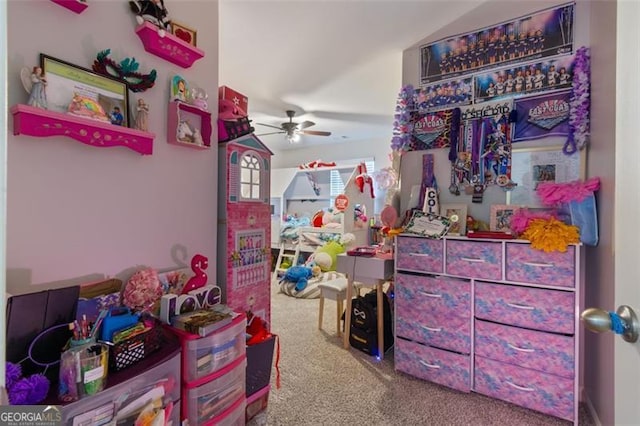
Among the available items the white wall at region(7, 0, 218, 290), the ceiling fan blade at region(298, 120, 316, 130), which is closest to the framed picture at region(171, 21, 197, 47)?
the white wall at region(7, 0, 218, 290)

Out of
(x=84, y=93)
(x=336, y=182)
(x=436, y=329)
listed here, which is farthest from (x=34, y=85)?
(x=336, y=182)

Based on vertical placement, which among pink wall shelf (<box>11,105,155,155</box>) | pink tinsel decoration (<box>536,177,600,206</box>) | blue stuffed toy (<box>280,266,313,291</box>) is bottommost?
blue stuffed toy (<box>280,266,313,291</box>)

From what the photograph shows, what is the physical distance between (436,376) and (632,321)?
5.38 ft

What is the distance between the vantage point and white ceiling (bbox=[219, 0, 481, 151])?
2.07 metres

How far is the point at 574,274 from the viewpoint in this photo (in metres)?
1.64

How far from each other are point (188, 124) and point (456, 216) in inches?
70.1

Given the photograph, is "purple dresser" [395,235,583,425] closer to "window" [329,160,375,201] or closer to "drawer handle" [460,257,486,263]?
"drawer handle" [460,257,486,263]

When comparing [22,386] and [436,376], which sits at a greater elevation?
[22,386]

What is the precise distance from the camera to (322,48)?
254cm

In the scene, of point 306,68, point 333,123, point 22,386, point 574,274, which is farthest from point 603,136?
point 333,123

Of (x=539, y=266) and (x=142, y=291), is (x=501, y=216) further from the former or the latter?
(x=142, y=291)

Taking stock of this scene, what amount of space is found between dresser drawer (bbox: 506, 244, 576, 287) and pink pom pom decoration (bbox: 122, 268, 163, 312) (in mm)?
1873

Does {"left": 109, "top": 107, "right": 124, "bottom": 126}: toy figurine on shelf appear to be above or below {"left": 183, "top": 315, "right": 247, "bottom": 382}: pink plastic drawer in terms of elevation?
above

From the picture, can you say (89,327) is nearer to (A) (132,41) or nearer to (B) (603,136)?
(A) (132,41)
